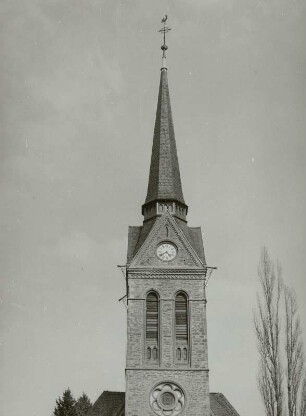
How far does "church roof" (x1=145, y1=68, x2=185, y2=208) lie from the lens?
1476 inches

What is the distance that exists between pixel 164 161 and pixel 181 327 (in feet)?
33.2

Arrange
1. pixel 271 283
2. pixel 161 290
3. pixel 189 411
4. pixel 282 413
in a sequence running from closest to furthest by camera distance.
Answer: pixel 282 413, pixel 271 283, pixel 189 411, pixel 161 290

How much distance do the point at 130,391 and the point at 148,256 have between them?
6896 millimetres

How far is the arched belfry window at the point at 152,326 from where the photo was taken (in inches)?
1286

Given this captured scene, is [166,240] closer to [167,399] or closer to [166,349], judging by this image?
[166,349]

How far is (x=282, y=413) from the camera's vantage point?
25.9m

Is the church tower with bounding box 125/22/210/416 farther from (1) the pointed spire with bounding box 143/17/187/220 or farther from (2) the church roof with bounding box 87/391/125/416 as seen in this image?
(2) the church roof with bounding box 87/391/125/416

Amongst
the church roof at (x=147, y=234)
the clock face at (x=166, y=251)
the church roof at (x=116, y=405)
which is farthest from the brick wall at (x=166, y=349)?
the church roof at (x=116, y=405)

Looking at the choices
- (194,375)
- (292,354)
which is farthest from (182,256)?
(292,354)

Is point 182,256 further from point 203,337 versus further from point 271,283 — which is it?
point 271,283

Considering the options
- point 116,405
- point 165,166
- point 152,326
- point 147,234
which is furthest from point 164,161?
point 116,405

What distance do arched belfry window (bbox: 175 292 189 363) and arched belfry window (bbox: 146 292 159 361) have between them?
3.24 feet

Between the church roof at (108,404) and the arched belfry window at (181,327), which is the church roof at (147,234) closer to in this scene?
the arched belfry window at (181,327)

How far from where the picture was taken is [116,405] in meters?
35.1
